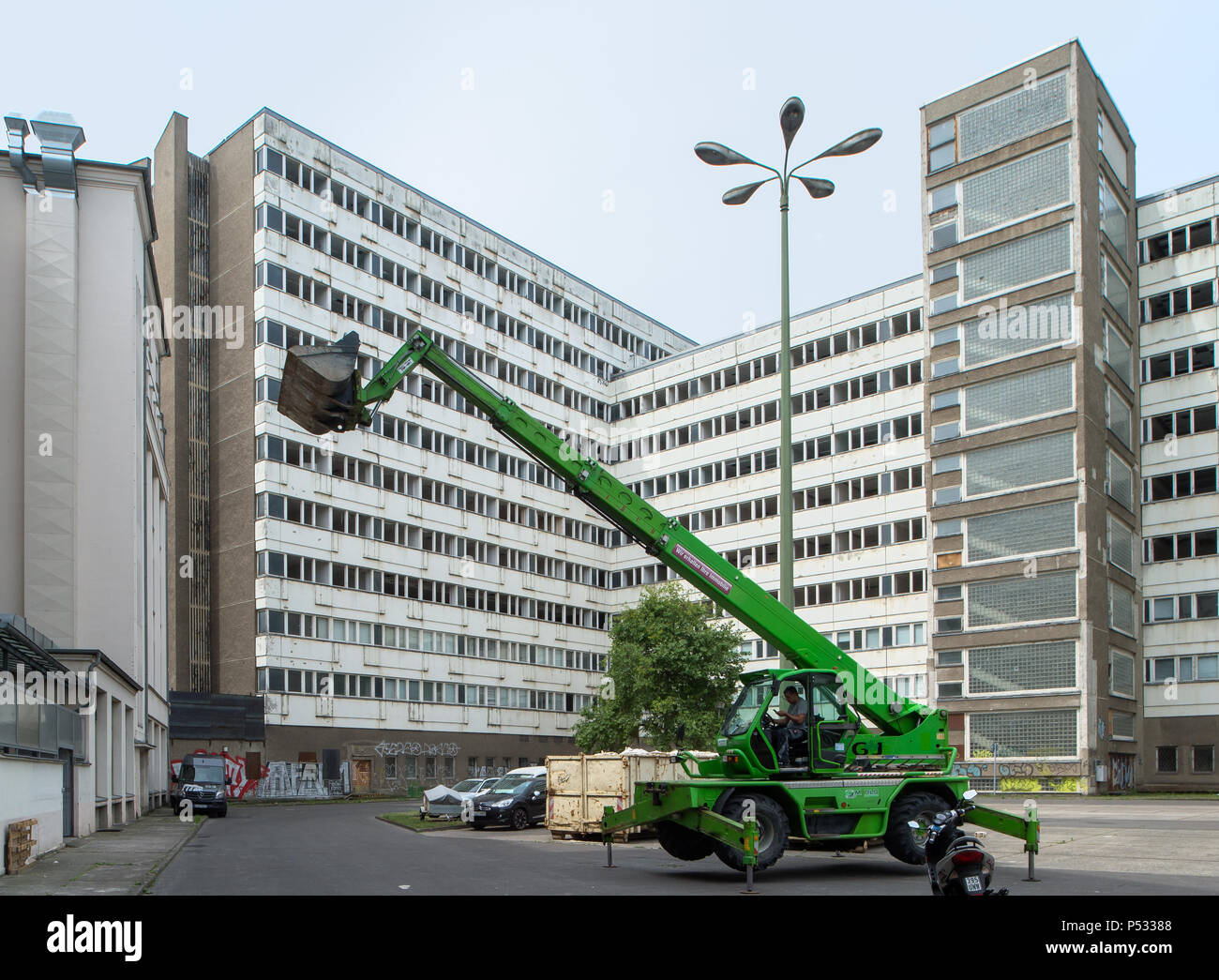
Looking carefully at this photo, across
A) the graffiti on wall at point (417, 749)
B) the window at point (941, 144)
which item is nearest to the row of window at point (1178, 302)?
the window at point (941, 144)

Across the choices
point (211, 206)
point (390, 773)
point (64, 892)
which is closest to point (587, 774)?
point (64, 892)

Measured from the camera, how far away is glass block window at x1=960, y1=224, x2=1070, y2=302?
189 ft

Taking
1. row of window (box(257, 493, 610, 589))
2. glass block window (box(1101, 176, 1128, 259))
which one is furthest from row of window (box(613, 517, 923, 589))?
glass block window (box(1101, 176, 1128, 259))

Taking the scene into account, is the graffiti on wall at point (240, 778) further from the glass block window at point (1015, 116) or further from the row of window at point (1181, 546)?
the glass block window at point (1015, 116)

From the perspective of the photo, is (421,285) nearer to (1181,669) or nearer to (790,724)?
(1181,669)

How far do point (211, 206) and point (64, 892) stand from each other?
60025mm

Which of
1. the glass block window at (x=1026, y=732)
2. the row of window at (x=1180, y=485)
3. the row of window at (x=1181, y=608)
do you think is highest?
the row of window at (x=1180, y=485)

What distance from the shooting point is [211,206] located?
→ 70062 mm

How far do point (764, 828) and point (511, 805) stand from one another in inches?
694

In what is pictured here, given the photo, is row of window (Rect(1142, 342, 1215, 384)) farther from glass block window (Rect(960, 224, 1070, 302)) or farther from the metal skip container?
the metal skip container

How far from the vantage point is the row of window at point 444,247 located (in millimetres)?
66688

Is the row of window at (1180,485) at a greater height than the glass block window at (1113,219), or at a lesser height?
lesser

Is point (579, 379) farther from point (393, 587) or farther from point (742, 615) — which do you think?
point (742, 615)

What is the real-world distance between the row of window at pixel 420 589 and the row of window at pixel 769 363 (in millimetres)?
14375
